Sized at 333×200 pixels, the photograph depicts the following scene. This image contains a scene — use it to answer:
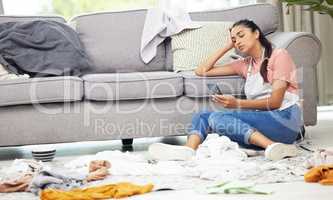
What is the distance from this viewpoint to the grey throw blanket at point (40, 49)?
3434mm

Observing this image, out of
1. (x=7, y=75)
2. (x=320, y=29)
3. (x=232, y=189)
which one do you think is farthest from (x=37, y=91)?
(x=320, y=29)

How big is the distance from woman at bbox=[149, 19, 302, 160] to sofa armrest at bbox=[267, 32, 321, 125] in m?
0.18

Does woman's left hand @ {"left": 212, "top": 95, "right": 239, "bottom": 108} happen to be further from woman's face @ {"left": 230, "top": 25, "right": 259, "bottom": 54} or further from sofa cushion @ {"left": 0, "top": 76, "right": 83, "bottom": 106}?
sofa cushion @ {"left": 0, "top": 76, "right": 83, "bottom": 106}

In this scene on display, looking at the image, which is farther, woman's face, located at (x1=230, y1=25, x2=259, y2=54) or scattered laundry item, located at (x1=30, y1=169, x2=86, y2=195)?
woman's face, located at (x1=230, y1=25, x2=259, y2=54)

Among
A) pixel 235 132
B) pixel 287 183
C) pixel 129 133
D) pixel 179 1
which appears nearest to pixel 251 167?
pixel 287 183

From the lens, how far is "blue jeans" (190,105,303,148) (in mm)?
3041

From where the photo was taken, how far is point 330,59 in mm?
4938

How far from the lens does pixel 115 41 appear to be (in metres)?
3.83

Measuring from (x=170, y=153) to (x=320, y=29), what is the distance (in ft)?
8.28

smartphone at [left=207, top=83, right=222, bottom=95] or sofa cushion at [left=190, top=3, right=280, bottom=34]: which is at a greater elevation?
sofa cushion at [left=190, top=3, right=280, bottom=34]

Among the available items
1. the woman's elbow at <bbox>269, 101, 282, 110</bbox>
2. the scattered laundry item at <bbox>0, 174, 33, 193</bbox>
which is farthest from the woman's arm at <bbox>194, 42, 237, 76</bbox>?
the scattered laundry item at <bbox>0, 174, 33, 193</bbox>

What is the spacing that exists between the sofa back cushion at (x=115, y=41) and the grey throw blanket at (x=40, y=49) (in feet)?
0.42

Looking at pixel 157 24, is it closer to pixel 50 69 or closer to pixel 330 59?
pixel 50 69

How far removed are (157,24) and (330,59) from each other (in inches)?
72.3
